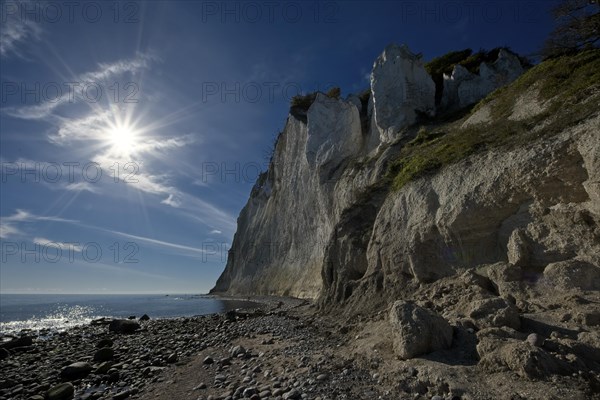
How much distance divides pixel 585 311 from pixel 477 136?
7.86 metres

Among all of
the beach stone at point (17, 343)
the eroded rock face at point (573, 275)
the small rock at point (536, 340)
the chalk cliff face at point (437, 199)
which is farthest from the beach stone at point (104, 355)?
the eroded rock face at point (573, 275)

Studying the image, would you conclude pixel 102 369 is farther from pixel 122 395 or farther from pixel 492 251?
pixel 492 251

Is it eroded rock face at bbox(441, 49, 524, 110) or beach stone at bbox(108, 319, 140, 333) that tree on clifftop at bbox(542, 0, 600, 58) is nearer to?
eroded rock face at bbox(441, 49, 524, 110)

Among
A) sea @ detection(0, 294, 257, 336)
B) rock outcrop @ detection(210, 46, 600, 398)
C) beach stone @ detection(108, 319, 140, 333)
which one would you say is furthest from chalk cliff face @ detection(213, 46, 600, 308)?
sea @ detection(0, 294, 257, 336)

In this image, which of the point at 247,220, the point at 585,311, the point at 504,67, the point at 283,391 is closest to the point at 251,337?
the point at 283,391

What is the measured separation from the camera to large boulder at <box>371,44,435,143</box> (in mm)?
28484

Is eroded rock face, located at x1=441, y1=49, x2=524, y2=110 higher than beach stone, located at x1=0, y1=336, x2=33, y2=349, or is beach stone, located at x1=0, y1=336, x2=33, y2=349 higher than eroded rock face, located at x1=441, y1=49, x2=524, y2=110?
eroded rock face, located at x1=441, y1=49, x2=524, y2=110

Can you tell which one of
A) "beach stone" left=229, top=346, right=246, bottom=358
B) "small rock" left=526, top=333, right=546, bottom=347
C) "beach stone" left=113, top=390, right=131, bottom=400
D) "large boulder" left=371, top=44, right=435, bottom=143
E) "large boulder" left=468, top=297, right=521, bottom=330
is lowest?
"beach stone" left=113, top=390, right=131, bottom=400

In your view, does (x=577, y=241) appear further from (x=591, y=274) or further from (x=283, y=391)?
(x=283, y=391)

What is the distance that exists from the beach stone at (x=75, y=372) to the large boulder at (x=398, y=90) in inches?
957

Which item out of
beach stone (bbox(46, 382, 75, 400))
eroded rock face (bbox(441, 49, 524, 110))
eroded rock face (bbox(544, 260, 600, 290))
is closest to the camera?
eroded rock face (bbox(544, 260, 600, 290))

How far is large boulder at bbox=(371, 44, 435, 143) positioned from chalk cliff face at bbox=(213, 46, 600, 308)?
0.10 meters

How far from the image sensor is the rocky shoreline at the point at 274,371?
5.73 meters

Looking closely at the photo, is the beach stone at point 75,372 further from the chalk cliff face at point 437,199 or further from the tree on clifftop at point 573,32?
the tree on clifftop at point 573,32
